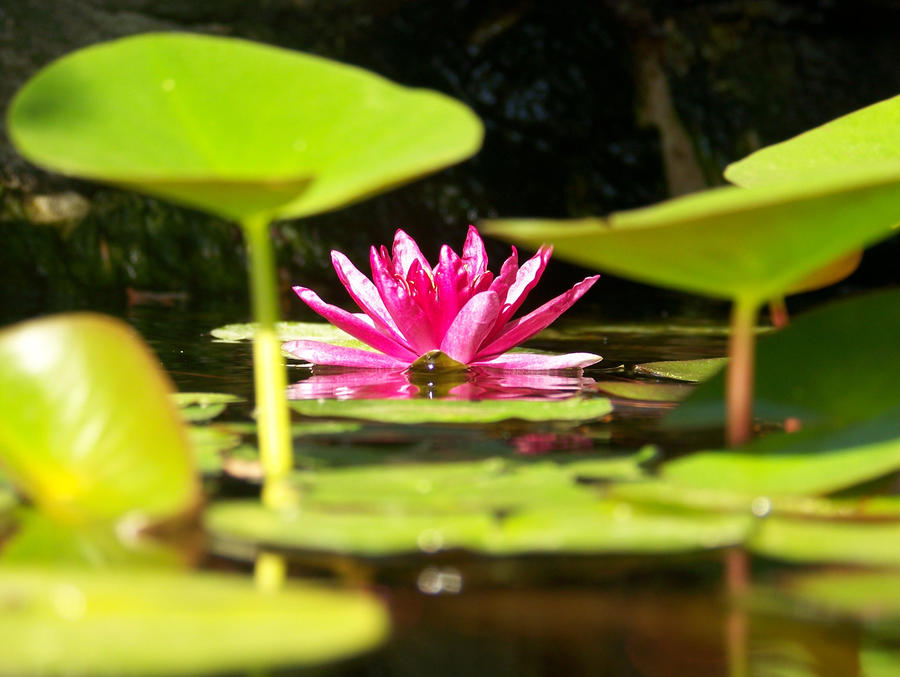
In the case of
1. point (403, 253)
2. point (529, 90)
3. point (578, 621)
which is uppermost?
point (529, 90)

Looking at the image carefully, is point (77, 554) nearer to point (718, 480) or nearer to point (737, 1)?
point (718, 480)

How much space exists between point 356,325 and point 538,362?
10.4 inches

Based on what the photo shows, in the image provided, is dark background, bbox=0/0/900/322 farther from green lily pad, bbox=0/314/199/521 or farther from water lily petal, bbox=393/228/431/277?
green lily pad, bbox=0/314/199/521

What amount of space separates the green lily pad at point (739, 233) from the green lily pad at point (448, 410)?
0.29 metres

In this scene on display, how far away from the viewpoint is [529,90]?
4613 mm

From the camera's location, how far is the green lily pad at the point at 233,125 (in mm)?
631

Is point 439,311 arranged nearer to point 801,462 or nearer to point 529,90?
point 801,462

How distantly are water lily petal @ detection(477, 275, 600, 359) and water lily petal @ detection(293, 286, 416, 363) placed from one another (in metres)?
0.12

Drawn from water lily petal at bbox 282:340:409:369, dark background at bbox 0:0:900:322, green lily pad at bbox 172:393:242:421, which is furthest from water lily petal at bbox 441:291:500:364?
dark background at bbox 0:0:900:322

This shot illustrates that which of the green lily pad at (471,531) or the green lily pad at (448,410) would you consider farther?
the green lily pad at (448,410)

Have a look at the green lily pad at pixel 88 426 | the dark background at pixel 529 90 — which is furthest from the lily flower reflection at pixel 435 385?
the dark background at pixel 529 90

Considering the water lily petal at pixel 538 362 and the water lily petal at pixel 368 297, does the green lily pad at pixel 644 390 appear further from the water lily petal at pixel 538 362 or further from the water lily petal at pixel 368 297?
the water lily petal at pixel 368 297

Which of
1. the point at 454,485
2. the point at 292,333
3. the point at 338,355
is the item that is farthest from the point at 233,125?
the point at 292,333

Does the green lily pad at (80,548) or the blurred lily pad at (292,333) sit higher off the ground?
the blurred lily pad at (292,333)
